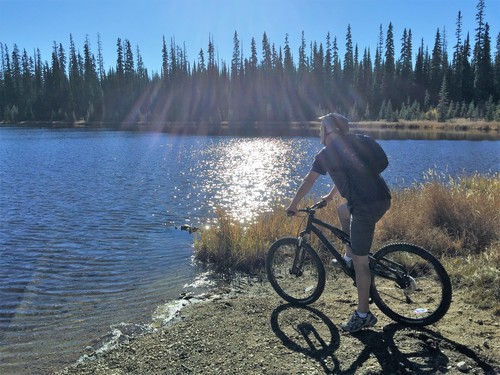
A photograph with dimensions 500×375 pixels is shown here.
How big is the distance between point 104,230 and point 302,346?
931 centimetres

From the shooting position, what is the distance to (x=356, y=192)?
4.50 metres

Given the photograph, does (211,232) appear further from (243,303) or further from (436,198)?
(436,198)

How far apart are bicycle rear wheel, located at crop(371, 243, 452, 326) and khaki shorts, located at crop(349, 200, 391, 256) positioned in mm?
461

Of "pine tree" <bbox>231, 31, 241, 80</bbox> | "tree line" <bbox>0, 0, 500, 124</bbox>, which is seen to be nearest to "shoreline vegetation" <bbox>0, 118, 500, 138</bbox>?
"tree line" <bbox>0, 0, 500, 124</bbox>

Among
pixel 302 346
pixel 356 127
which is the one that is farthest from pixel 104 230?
pixel 356 127

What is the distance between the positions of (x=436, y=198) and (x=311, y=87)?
347ft

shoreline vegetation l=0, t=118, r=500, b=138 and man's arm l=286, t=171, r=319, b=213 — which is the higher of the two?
shoreline vegetation l=0, t=118, r=500, b=138

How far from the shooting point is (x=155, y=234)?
12.0 meters

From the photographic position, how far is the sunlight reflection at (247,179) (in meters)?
16.9

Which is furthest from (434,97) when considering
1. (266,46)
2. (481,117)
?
(266,46)

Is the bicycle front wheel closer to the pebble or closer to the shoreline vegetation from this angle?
the pebble

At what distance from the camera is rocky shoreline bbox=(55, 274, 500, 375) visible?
157 inches

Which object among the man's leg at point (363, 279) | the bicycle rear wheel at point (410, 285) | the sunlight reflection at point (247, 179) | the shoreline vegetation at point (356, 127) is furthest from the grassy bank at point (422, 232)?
the shoreline vegetation at point (356, 127)

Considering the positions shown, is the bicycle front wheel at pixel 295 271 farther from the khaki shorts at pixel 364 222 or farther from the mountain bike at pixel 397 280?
the khaki shorts at pixel 364 222
